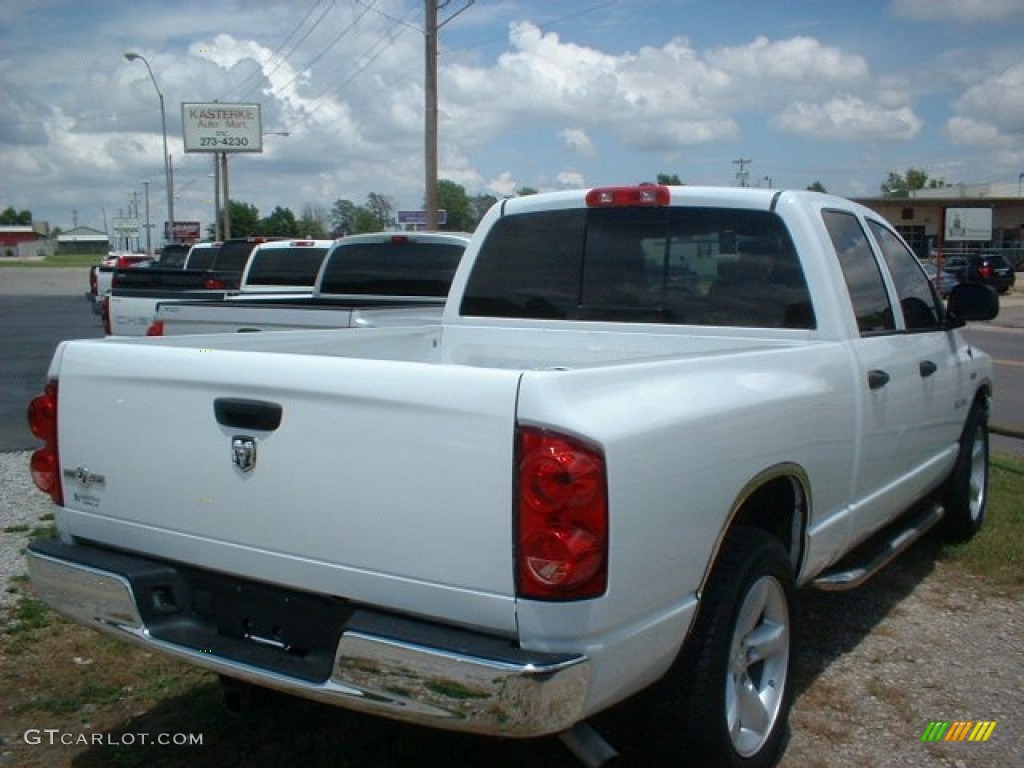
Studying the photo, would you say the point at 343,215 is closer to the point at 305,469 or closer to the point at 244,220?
the point at 244,220

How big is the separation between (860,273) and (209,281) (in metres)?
11.7

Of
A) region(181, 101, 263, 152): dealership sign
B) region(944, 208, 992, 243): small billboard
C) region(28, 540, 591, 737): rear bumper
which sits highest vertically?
region(181, 101, 263, 152): dealership sign

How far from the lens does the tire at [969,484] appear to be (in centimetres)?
609

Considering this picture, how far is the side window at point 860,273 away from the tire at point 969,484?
1528mm

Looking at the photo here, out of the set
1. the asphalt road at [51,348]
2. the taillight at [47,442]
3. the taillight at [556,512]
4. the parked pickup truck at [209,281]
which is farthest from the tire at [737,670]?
the parked pickup truck at [209,281]

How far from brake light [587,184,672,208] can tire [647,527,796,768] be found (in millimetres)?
1664

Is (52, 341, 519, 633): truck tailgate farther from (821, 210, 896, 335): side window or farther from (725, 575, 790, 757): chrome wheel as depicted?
(821, 210, 896, 335): side window

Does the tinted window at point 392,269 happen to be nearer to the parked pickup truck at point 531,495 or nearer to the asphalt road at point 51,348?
the asphalt road at point 51,348

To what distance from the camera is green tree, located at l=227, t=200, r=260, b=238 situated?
86.8 metres

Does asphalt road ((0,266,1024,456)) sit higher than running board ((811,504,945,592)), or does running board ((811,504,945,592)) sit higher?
running board ((811,504,945,592))

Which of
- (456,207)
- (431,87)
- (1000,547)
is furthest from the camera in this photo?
(456,207)

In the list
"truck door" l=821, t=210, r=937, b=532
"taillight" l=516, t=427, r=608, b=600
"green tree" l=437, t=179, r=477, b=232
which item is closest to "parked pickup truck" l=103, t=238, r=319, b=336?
"truck door" l=821, t=210, r=937, b=532

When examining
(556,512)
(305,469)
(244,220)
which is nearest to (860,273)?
(556,512)

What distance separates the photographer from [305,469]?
119 inches
